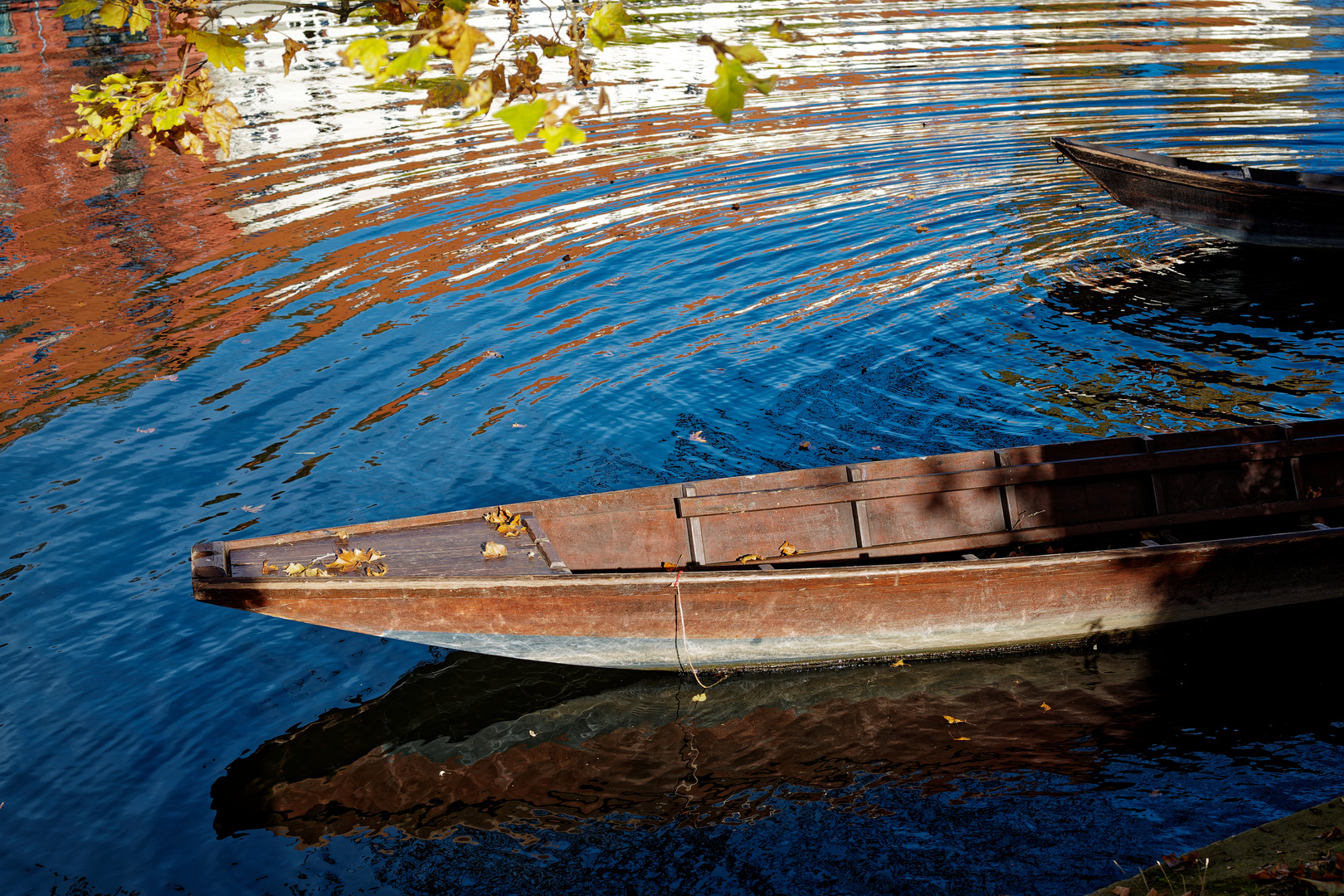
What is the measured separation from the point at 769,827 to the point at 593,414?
626 cm

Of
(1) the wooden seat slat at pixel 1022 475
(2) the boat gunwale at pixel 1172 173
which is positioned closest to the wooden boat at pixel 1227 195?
(2) the boat gunwale at pixel 1172 173

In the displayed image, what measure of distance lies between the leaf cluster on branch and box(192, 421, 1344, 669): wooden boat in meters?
3.53

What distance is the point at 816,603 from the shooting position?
761cm

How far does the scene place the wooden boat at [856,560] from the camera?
7223 millimetres

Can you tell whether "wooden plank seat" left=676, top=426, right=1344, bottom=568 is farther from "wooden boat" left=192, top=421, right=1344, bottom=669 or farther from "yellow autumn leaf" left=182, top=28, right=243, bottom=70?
"yellow autumn leaf" left=182, top=28, right=243, bottom=70

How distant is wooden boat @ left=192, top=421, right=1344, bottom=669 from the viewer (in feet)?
23.7

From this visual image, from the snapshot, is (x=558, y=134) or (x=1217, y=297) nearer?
(x=558, y=134)

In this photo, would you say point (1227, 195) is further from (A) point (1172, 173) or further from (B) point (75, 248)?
(B) point (75, 248)

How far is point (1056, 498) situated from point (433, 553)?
5456 millimetres

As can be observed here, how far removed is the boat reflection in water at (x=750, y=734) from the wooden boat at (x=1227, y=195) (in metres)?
9.06

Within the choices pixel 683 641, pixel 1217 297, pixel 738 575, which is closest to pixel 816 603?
pixel 738 575

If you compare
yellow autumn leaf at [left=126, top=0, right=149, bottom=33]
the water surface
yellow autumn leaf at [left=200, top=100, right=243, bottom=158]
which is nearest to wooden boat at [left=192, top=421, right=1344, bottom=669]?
the water surface

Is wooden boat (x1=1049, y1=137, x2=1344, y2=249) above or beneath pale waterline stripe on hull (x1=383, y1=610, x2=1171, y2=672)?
above

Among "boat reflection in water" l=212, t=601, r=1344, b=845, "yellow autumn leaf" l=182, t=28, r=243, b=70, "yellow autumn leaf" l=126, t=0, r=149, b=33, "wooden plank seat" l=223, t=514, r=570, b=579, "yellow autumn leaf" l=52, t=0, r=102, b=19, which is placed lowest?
"boat reflection in water" l=212, t=601, r=1344, b=845
